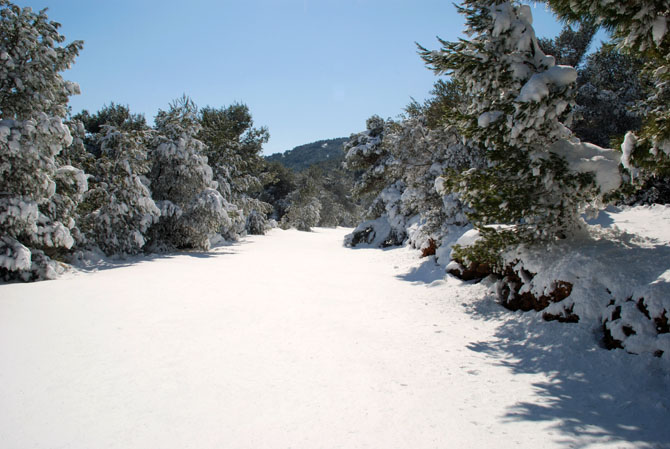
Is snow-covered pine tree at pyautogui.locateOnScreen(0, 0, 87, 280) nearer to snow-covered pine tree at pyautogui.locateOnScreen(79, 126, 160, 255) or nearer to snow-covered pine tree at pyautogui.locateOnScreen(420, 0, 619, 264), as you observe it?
snow-covered pine tree at pyautogui.locateOnScreen(79, 126, 160, 255)

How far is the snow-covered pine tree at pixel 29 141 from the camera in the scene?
760 cm

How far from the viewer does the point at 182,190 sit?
48.3ft

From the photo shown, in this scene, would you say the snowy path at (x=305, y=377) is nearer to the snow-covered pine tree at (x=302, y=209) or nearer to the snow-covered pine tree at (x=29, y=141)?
the snow-covered pine tree at (x=29, y=141)

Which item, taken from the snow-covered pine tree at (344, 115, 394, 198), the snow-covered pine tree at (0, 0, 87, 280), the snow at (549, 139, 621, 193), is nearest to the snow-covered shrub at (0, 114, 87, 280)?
the snow-covered pine tree at (0, 0, 87, 280)

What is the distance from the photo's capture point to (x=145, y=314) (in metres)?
5.62

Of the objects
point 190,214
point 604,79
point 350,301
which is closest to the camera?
point 350,301

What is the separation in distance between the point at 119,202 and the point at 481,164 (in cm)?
1188

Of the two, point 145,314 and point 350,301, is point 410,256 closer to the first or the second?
point 350,301

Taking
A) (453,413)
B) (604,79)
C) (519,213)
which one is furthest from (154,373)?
(604,79)

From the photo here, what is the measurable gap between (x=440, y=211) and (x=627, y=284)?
726cm

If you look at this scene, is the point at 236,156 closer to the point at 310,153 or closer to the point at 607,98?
the point at 607,98

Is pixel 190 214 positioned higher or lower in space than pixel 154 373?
higher

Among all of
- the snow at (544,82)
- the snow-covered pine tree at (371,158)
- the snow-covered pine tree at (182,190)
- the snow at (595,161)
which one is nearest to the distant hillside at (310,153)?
the snow-covered pine tree at (371,158)

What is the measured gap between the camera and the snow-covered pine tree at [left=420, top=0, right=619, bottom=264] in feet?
17.0
